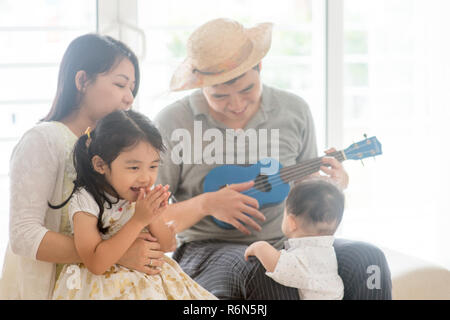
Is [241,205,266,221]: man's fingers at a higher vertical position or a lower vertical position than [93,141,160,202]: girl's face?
lower

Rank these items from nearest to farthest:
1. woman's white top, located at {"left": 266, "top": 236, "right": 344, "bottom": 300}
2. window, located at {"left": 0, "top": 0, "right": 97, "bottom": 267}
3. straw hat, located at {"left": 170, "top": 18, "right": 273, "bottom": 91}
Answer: woman's white top, located at {"left": 266, "top": 236, "right": 344, "bottom": 300} → straw hat, located at {"left": 170, "top": 18, "right": 273, "bottom": 91} → window, located at {"left": 0, "top": 0, "right": 97, "bottom": 267}

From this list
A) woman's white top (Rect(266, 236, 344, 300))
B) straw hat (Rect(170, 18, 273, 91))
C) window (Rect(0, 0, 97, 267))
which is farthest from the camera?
window (Rect(0, 0, 97, 267))

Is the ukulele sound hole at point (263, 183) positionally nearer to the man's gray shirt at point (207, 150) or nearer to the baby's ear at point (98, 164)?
the man's gray shirt at point (207, 150)

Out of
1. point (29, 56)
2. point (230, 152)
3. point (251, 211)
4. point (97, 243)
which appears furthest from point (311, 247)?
point (29, 56)

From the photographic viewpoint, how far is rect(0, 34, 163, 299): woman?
98 cm

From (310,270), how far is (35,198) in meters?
0.59

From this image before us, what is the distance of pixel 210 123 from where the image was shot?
1.31 meters

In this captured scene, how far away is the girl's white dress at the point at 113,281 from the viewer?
3.20ft

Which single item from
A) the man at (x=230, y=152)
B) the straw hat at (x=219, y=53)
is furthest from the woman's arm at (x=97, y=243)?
the straw hat at (x=219, y=53)

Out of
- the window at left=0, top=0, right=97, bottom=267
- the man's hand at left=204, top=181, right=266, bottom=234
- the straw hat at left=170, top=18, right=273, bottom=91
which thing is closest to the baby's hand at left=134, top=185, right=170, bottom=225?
the man's hand at left=204, top=181, right=266, bottom=234

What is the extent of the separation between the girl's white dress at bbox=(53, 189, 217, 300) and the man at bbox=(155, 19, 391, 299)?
0.15m

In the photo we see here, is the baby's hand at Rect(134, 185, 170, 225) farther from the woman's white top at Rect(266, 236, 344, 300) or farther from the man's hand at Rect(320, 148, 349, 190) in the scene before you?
the man's hand at Rect(320, 148, 349, 190)

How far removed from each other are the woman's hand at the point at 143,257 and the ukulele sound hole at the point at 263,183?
0.33 meters
